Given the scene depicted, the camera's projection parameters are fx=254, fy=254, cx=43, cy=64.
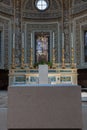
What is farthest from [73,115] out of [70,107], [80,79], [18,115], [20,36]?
[20,36]

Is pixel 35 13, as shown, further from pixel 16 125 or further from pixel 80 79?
pixel 16 125

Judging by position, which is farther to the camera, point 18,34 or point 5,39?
point 18,34

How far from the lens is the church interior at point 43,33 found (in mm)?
12719

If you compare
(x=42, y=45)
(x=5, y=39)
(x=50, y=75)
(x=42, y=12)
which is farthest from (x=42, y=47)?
(x=50, y=75)

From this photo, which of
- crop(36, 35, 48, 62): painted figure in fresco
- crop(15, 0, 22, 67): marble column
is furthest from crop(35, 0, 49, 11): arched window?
crop(36, 35, 48, 62): painted figure in fresco

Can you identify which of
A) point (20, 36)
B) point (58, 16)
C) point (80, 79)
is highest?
point (58, 16)

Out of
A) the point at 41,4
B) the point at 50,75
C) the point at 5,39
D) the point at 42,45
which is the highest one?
the point at 41,4

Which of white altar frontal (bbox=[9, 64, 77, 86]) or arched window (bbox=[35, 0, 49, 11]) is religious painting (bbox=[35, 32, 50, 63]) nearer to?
arched window (bbox=[35, 0, 49, 11])

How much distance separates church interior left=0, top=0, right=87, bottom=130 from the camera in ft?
41.7

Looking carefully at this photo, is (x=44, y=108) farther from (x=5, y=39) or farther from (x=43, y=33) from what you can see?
(x=43, y=33)

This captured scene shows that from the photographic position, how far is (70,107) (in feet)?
9.69

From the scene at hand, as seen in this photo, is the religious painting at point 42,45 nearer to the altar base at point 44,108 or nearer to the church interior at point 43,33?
the church interior at point 43,33

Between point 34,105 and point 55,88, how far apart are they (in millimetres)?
314

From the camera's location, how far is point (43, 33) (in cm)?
1368
